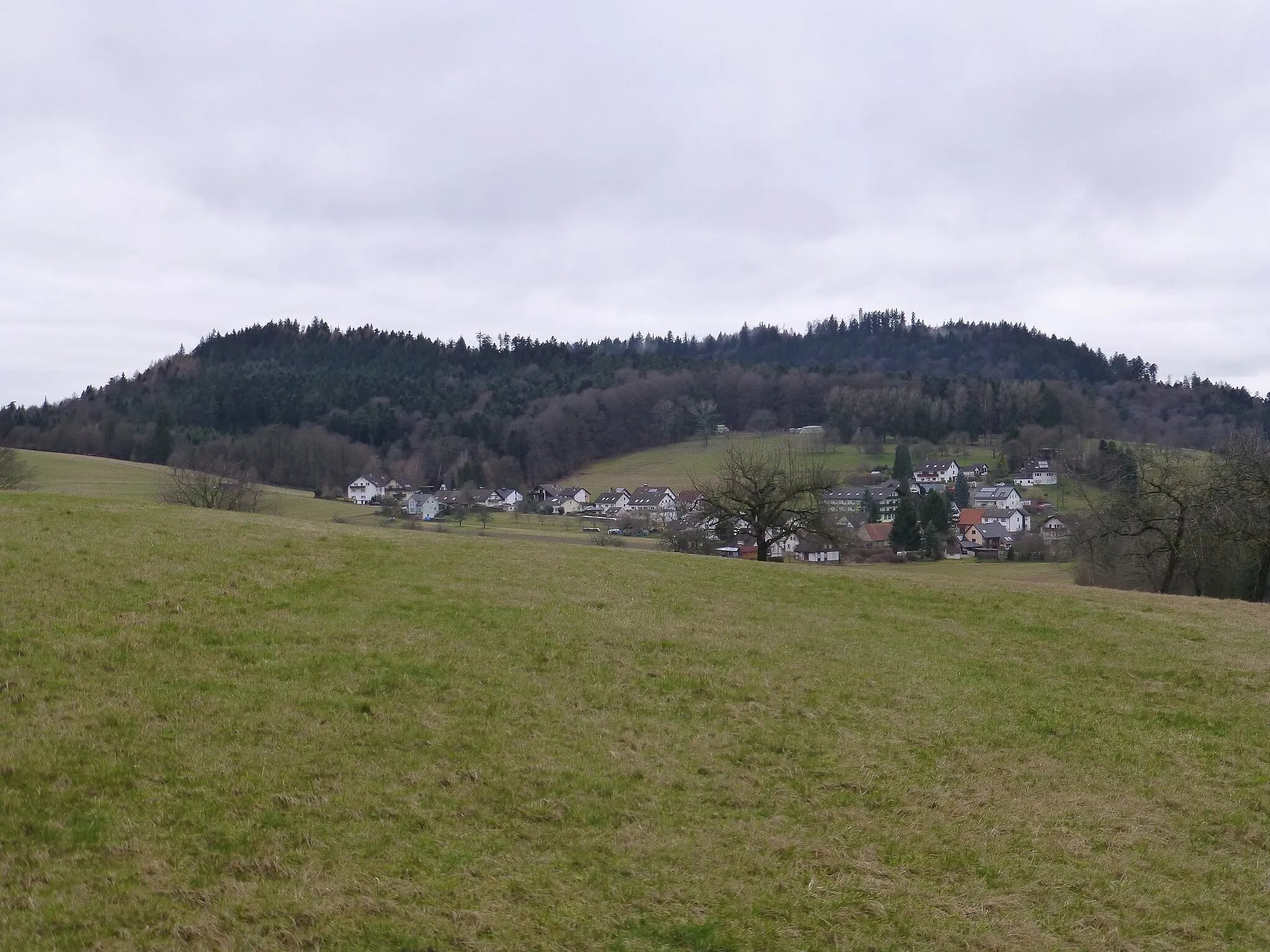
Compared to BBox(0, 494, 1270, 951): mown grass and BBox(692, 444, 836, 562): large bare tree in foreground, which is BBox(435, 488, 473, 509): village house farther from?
BBox(0, 494, 1270, 951): mown grass

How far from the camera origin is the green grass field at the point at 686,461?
152 meters

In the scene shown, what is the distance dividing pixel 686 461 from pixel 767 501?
12543cm

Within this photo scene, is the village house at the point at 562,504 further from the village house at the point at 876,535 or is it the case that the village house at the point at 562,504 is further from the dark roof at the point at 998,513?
the dark roof at the point at 998,513

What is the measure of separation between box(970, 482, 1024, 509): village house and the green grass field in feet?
61.8

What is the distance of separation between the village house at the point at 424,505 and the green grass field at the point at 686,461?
28491mm

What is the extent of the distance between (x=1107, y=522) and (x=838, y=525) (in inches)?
455

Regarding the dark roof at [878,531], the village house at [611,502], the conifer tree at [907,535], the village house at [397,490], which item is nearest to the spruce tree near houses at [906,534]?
the conifer tree at [907,535]

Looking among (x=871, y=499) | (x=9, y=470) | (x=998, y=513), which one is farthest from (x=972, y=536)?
(x=9, y=470)

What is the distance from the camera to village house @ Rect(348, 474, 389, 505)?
134 m

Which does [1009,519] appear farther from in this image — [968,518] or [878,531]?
[878,531]

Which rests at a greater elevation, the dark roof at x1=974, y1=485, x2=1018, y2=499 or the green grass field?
the green grass field

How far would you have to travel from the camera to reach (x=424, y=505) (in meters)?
134

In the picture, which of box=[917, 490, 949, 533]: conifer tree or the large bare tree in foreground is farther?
box=[917, 490, 949, 533]: conifer tree

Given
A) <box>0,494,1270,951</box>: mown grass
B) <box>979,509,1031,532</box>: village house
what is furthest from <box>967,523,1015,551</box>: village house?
<box>0,494,1270,951</box>: mown grass
